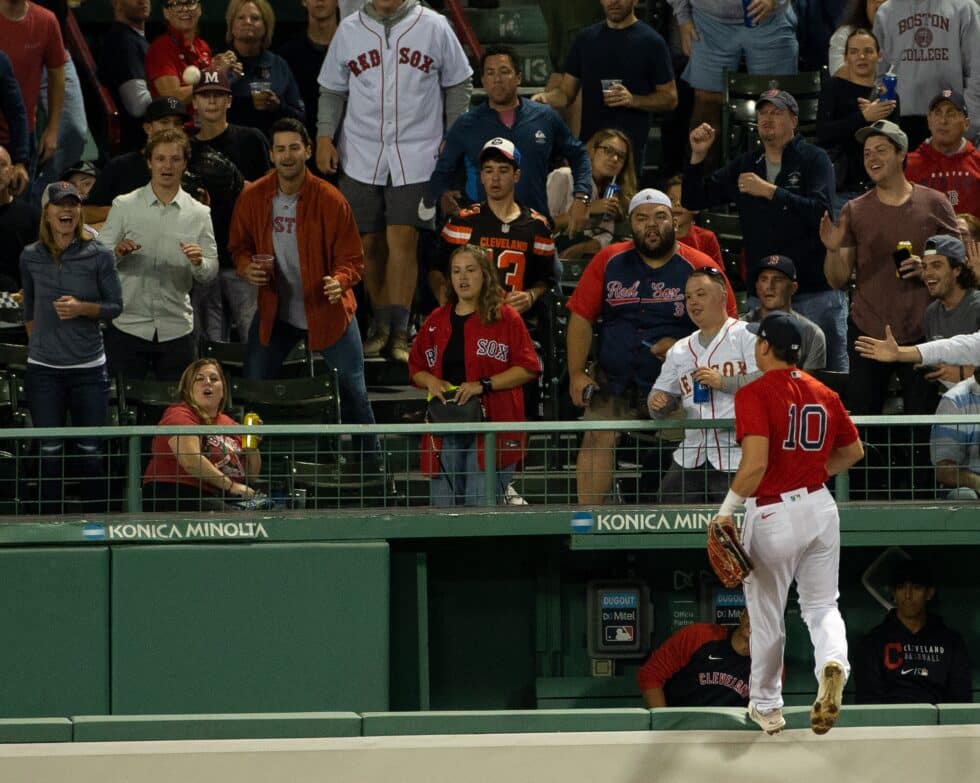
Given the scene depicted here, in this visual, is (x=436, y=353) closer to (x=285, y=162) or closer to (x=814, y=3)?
(x=285, y=162)

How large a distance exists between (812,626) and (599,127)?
5.69m

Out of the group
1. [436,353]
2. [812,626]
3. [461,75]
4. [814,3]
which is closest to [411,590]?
[436,353]

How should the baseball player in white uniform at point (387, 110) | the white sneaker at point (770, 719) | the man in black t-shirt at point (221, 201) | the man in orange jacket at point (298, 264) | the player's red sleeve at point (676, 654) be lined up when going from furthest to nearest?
the baseball player in white uniform at point (387, 110) < the man in black t-shirt at point (221, 201) < the man in orange jacket at point (298, 264) < the player's red sleeve at point (676, 654) < the white sneaker at point (770, 719)

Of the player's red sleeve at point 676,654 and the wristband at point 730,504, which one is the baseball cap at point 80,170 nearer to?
the player's red sleeve at point 676,654

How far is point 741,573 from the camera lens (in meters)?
7.84

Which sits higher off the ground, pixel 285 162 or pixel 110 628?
pixel 285 162

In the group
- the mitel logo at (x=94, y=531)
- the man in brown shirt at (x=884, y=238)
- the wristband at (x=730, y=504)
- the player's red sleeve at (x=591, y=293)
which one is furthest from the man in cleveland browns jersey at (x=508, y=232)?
the wristband at (x=730, y=504)

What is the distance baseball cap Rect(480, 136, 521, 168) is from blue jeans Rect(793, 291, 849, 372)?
180cm

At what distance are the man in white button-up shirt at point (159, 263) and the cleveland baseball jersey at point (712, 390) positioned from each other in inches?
106

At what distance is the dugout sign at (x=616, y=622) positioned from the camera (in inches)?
387

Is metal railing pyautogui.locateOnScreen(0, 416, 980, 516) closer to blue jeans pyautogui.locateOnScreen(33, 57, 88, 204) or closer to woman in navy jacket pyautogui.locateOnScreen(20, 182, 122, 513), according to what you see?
woman in navy jacket pyautogui.locateOnScreen(20, 182, 122, 513)

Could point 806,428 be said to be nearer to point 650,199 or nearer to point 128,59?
point 650,199

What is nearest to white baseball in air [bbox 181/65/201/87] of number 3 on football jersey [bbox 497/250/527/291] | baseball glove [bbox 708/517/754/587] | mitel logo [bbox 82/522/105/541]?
number 3 on football jersey [bbox 497/250/527/291]

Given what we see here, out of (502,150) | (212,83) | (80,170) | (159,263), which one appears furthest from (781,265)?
(80,170)
